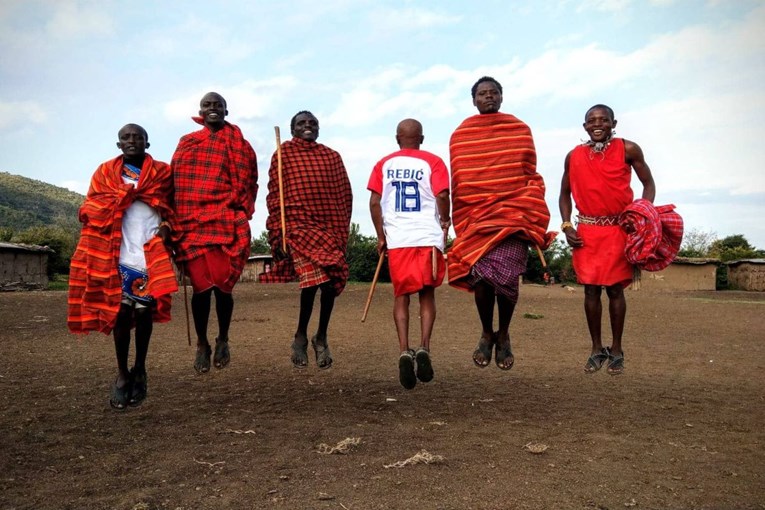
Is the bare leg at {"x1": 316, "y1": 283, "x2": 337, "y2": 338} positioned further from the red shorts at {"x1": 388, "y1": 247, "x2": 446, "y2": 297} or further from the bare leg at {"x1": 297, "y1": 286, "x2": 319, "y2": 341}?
the red shorts at {"x1": 388, "y1": 247, "x2": 446, "y2": 297}

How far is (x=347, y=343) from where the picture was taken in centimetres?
1155

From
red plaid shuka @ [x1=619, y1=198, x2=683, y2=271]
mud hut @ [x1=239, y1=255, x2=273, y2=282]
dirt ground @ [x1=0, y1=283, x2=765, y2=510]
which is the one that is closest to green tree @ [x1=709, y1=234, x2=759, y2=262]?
mud hut @ [x1=239, y1=255, x2=273, y2=282]

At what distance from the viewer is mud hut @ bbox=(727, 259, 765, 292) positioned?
116ft

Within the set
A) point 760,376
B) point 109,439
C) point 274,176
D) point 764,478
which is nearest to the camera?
point 764,478

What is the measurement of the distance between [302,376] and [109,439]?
10.2 ft

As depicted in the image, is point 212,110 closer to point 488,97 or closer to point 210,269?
point 210,269

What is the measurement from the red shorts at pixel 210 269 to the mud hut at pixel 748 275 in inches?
1387

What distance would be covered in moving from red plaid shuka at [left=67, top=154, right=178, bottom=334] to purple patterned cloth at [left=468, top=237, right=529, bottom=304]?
2.66 m

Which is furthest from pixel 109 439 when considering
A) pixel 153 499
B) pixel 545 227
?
pixel 545 227

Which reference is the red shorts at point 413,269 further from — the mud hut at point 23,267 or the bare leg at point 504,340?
the mud hut at point 23,267

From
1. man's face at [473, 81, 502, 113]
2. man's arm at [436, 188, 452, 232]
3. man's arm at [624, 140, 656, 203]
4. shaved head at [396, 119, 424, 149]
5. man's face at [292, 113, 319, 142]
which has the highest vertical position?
man's face at [473, 81, 502, 113]

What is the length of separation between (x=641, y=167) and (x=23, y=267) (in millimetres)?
23818

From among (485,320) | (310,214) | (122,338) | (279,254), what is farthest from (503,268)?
(122,338)

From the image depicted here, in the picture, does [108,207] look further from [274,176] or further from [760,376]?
[760,376]
